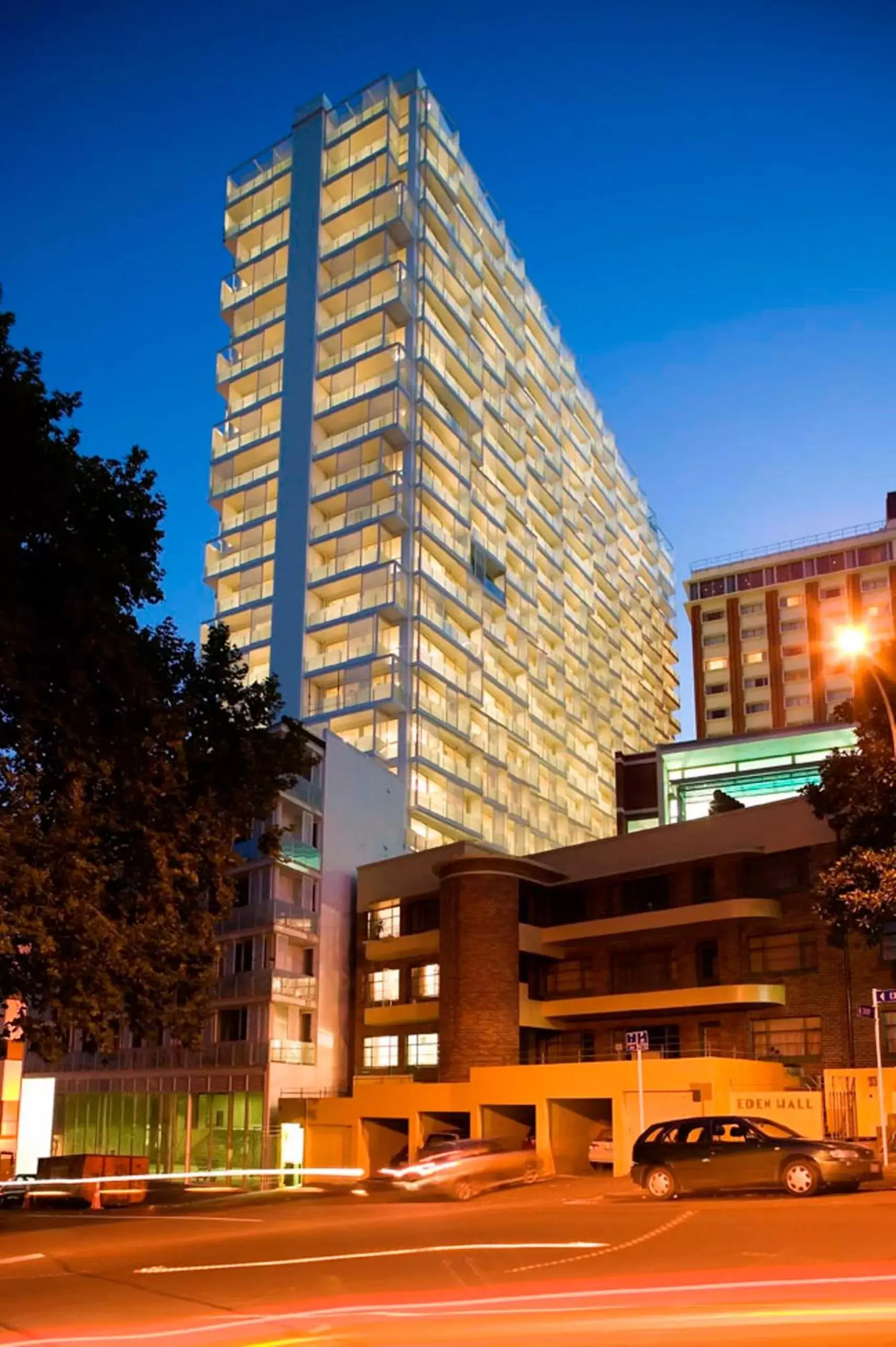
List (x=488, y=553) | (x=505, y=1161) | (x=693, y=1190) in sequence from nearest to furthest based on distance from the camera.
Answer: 1. (x=693, y=1190)
2. (x=505, y=1161)
3. (x=488, y=553)

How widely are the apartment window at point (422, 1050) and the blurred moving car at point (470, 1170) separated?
77.5ft

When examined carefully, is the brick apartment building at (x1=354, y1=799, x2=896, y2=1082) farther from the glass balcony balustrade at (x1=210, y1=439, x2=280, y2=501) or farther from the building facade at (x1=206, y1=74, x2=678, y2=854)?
Answer: the glass balcony balustrade at (x1=210, y1=439, x2=280, y2=501)

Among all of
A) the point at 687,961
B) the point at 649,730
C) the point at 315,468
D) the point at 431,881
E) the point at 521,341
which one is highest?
the point at 521,341

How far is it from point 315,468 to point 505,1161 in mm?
58103

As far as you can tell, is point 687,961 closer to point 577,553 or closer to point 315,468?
point 315,468

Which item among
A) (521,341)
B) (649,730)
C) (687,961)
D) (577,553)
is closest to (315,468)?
(521,341)

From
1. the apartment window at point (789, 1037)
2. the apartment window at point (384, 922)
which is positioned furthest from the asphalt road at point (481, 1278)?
the apartment window at point (384, 922)

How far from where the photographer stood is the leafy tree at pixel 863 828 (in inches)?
1179

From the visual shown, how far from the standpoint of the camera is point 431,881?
5691 centimetres

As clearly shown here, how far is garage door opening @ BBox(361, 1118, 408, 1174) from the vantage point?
2012 inches

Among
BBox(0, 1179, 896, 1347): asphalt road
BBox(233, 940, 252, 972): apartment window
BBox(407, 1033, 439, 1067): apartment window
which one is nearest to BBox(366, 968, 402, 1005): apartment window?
BBox(407, 1033, 439, 1067): apartment window

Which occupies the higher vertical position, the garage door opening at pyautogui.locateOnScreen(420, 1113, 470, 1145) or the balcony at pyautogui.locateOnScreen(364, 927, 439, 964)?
the balcony at pyautogui.locateOnScreen(364, 927, 439, 964)

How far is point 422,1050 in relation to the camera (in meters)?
57.5

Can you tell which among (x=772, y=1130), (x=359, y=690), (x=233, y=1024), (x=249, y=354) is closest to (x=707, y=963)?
(x=233, y=1024)
